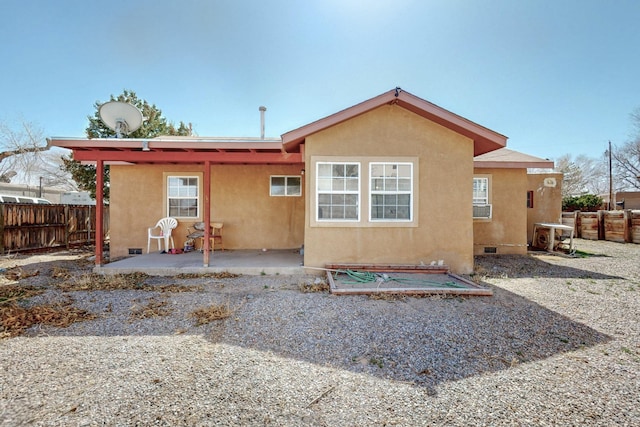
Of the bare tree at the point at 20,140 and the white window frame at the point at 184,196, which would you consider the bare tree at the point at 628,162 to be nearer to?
the white window frame at the point at 184,196

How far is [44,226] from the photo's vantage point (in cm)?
1023

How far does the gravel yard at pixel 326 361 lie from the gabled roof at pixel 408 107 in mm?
3188

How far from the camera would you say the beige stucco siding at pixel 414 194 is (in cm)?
638

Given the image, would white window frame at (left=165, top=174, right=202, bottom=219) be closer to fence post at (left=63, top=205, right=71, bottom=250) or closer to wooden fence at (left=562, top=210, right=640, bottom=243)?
fence post at (left=63, top=205, right=71, bottom=250)

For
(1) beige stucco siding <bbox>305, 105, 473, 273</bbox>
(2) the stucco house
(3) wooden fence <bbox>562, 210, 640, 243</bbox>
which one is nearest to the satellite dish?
(2) the stucco house

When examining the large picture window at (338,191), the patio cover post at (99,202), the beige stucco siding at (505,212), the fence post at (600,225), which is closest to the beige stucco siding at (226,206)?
the patio cover post at (99,202)

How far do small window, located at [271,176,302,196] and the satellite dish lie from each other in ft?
12.7

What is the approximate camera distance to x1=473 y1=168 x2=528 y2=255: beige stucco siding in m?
9.13

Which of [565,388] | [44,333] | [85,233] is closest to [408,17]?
[565,388]

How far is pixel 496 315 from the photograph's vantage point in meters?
4.21

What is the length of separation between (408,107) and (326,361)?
5.42 metres

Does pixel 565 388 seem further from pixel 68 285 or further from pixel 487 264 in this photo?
pixel 68 285

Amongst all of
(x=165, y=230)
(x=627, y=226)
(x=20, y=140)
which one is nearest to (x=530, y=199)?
(x=627, y=226)

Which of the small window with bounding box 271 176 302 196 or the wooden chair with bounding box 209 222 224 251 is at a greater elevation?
the small window with bounding box 271 176 302 196
